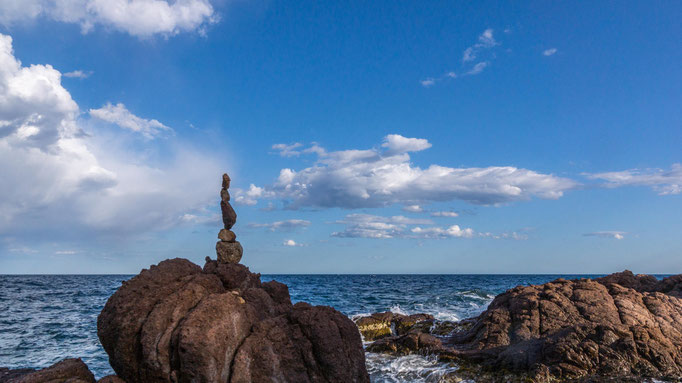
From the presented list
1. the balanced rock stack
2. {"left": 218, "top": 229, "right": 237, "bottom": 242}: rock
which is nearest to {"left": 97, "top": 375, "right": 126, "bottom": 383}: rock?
the balanced rock stack

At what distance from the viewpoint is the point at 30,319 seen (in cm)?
2978

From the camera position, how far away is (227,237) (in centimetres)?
1653

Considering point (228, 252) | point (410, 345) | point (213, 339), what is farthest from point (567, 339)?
point (228, 252)

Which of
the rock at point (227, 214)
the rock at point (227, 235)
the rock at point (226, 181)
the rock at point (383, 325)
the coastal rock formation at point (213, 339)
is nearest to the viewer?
the coastal rock formation at point (213, 339)

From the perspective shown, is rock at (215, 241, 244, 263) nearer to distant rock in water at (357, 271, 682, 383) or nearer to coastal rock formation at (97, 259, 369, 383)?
coastal rock formation at (97, 259, 369, 383)

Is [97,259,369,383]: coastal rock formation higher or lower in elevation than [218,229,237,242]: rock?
lower

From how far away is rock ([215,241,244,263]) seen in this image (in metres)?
16.1

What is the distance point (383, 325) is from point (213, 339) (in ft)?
52.7

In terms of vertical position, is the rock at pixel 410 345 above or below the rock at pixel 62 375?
below

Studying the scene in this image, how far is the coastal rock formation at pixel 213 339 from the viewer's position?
9336mm

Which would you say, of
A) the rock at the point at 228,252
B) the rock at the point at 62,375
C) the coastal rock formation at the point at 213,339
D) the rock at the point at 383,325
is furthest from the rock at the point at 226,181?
the rock at the point at 383,325

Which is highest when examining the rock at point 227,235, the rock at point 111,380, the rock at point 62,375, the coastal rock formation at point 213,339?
the rock at point 227,235

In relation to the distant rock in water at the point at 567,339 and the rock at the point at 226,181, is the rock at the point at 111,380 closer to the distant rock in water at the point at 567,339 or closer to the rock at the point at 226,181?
the rock at the point at 226,181

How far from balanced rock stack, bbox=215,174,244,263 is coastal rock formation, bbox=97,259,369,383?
4.84 m
